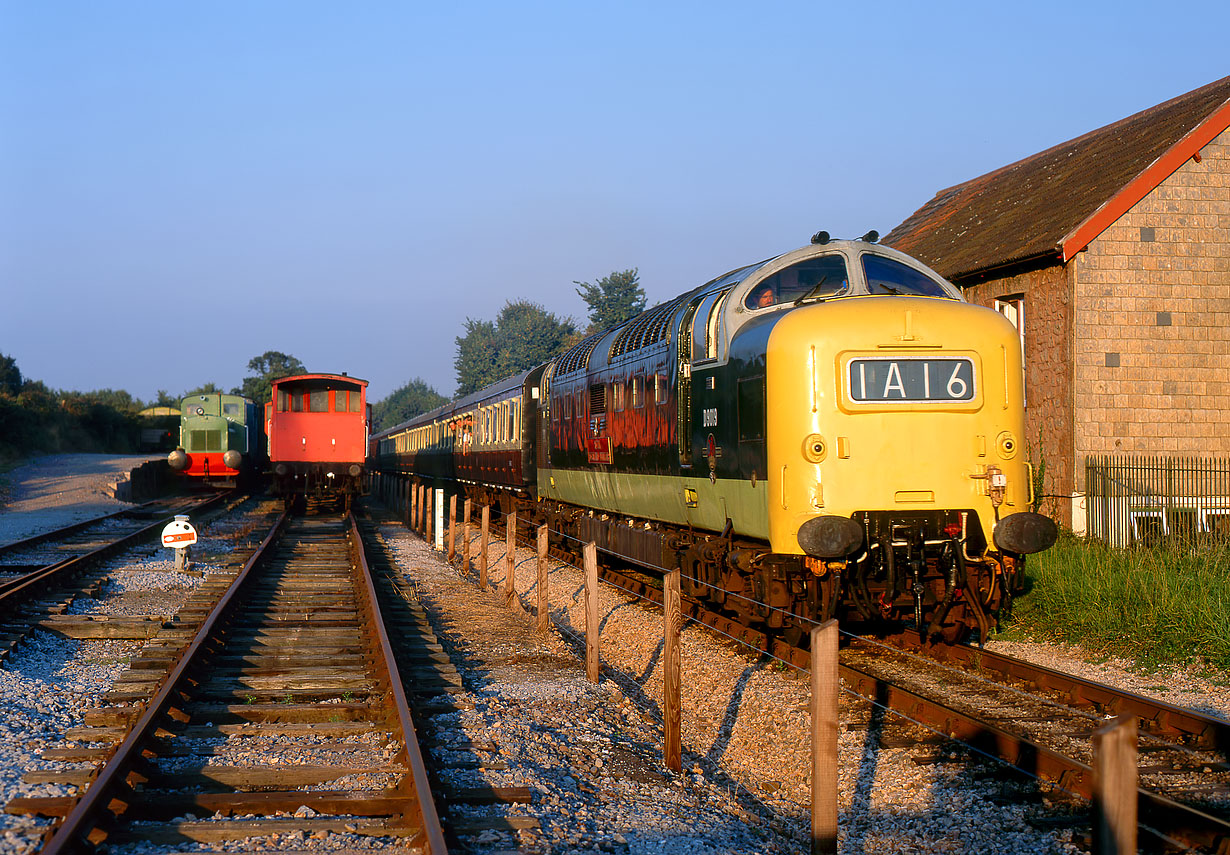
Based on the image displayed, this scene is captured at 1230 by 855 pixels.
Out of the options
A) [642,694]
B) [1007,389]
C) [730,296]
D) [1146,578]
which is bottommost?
[642,694]

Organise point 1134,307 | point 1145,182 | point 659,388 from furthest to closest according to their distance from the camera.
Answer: point 1134,307 → point 1145,182 → point 659,388

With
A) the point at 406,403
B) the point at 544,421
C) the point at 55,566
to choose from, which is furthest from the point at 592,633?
the point at 406,403

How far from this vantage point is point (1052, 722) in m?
7.26

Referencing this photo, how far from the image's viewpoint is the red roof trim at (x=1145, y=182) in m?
15.6

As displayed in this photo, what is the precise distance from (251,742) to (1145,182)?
1474cm

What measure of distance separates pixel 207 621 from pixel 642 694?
409 cm

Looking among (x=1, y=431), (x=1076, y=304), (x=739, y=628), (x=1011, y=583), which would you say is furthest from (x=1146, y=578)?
(x=1, y=431)

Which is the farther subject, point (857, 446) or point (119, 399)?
point (119, 399)

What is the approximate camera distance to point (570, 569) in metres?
16.8

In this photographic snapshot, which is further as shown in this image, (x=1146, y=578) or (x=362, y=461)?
(x=362, y=461)

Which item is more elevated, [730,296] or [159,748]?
[730,296]

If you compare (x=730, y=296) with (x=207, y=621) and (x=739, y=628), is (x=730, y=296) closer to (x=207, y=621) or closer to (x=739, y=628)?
(x=739, y=628)

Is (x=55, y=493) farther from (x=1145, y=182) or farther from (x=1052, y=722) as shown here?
(x=1052, y=722)

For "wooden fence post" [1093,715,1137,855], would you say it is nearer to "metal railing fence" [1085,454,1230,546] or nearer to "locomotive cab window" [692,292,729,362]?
"locomotive cab window" [692,292,729,362]
